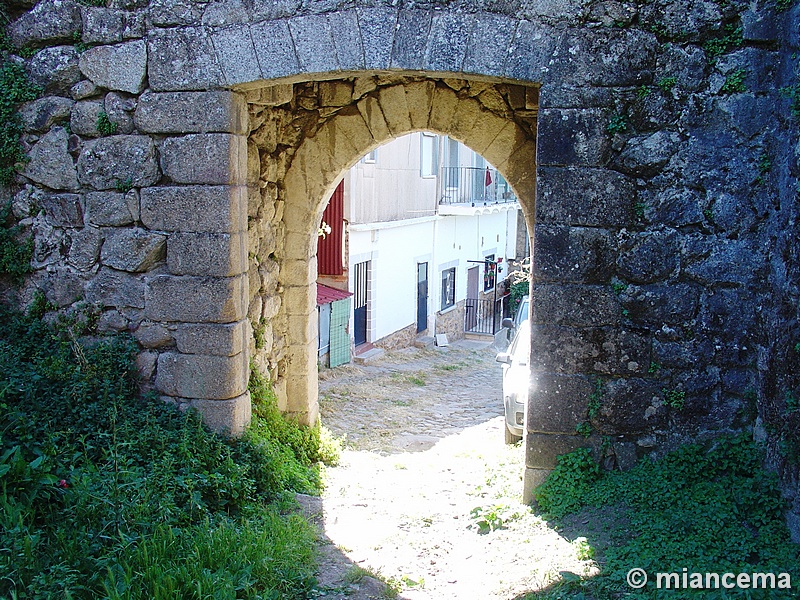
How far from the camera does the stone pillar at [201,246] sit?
4824 millimetres

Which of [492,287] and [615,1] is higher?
[615,1]

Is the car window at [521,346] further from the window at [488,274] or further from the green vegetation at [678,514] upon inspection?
the window at [488,274]

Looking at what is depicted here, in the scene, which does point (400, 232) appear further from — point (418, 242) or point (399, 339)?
point (399, 339)

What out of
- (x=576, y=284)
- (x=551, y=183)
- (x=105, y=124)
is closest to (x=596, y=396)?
(x=576, y=284)

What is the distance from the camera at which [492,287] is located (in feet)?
64.2

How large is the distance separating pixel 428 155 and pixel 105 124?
10.4m

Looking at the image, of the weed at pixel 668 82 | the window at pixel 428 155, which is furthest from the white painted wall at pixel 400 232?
the weed at pixel 668 82

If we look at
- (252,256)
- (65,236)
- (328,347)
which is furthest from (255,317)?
(328,347)

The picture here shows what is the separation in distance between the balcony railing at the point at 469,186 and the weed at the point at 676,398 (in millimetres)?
11403

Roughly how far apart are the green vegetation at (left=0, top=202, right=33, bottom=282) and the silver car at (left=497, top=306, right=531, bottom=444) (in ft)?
12.5

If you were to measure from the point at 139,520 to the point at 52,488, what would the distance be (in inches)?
21.8

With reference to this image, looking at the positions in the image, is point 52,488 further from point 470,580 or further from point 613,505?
point 613,505

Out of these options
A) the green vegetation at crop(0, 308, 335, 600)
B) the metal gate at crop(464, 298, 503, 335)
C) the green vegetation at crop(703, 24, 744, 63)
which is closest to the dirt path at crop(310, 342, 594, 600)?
the green vegetation at crop(0, 308, 335, 600)

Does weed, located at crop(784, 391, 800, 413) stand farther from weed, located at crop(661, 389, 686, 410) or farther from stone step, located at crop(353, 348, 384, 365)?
stone step, located at crop(353, 348, 384, 365)
